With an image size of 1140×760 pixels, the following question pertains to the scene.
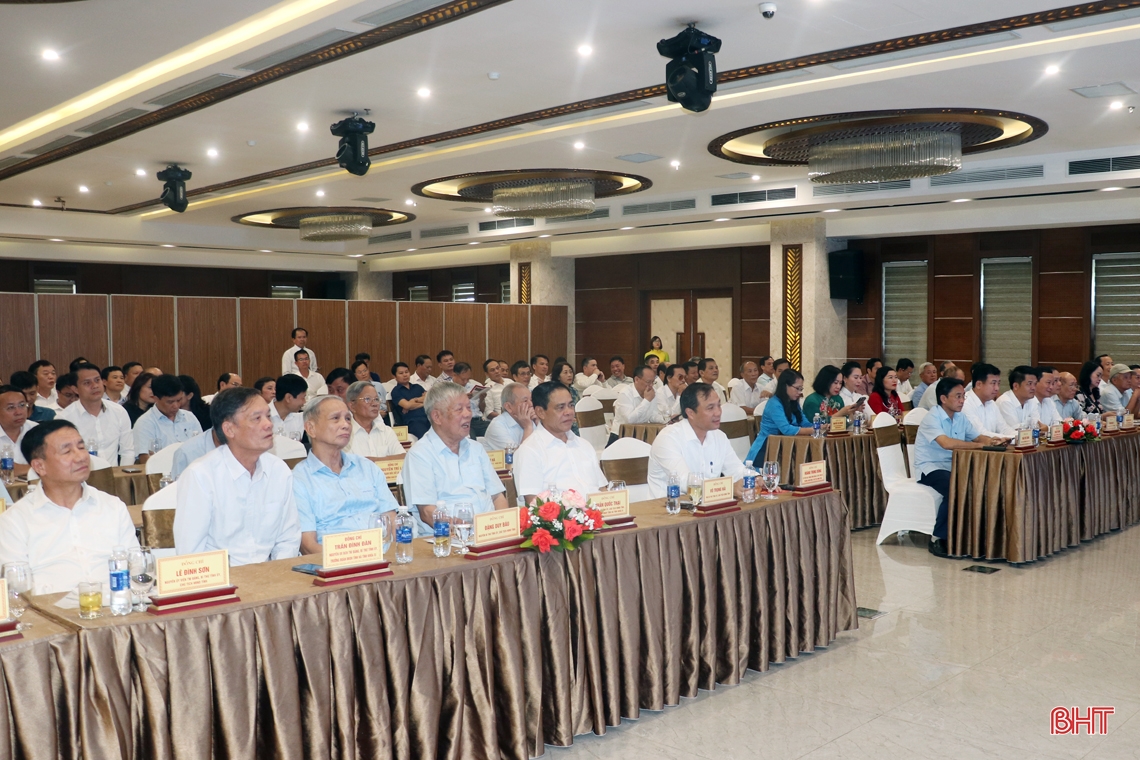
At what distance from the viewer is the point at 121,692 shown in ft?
7.22

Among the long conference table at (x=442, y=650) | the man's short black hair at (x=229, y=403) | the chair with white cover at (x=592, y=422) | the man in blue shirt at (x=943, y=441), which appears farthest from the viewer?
the chair with white cover at (x=592, y=422)

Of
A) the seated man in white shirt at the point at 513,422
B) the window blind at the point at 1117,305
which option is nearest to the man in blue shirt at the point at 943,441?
the seated man in white shirt at the point at 513,422

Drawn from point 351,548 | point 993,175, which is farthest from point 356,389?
point 993,175

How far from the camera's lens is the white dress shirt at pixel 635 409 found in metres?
8.92

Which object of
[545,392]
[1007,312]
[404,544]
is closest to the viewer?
[404,544]

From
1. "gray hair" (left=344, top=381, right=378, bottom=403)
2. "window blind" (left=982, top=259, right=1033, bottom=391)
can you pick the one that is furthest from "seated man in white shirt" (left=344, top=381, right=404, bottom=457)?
"window blind" (left=982, top=259, right=1033, bottom=391)

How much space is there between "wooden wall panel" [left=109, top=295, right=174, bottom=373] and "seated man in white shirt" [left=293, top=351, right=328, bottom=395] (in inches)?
67.4

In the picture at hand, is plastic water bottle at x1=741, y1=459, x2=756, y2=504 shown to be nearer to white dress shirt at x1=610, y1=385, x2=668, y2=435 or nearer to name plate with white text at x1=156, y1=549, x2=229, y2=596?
name plate with white text at x1=156, y1=549, x2=229, y2=596

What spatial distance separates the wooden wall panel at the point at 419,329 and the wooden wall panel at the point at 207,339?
2.70 m

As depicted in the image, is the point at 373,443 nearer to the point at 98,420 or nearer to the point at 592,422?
the point at 98,420

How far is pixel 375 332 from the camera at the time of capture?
14414mm

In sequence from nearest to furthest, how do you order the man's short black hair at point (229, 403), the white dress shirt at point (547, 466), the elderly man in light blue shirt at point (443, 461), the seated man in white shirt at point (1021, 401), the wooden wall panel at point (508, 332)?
the man's short black hair at point (229, 403), the elderly man in light blue shirt at point (443, 461), the white dress shirt at point (547, 466), the seated man in white shirt at point (1021, 401), the wooden wall panel at point (508, 332)

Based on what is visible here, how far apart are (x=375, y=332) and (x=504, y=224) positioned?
2.64 meters

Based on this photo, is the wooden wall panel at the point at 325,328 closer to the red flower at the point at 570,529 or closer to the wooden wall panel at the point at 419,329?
the wooden wall panel at the point at 419,329
